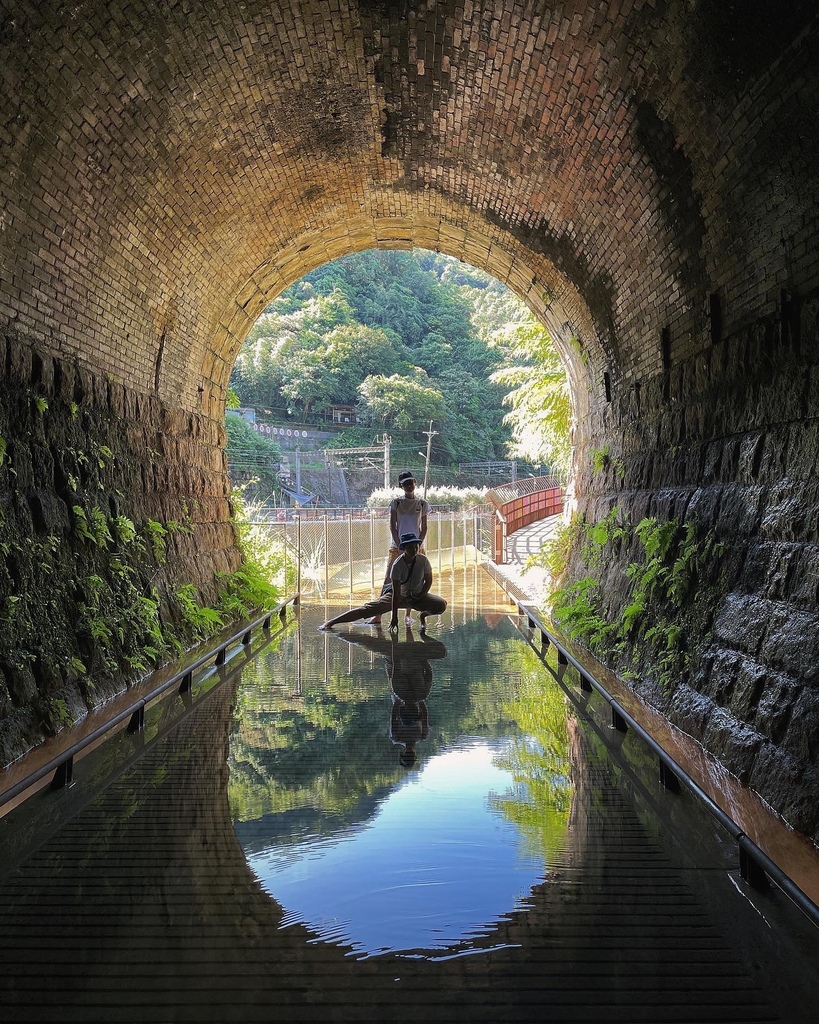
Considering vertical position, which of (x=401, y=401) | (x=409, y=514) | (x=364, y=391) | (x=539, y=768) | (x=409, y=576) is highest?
(x=364, y=391)

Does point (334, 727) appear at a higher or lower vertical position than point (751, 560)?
lower

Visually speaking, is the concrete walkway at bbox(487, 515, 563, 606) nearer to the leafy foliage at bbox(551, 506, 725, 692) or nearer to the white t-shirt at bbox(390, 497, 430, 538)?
the white t-shirt at bbox(390, 497, 430, 538)

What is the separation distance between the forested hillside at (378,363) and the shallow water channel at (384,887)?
4853 centimetres

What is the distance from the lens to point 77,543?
7.03 m

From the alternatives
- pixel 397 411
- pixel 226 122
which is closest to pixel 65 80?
pixel 226 122

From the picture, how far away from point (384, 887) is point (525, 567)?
11.5 m

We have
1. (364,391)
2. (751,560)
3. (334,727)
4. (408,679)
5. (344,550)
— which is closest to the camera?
(751,560)

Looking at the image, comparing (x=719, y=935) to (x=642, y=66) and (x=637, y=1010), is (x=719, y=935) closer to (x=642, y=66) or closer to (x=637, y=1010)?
→ (x=637, y=1010)

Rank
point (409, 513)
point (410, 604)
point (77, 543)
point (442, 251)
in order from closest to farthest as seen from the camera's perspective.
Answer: point (77, 543), point (409, 513), point (410, 604), point (442, 251)

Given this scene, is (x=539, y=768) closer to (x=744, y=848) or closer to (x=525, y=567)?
(x=744, y=848)

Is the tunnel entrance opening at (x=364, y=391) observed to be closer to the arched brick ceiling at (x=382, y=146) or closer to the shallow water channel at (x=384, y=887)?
the arched brick ceiling at (x=382, y=146)

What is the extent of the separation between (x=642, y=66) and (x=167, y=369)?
6.28 metres

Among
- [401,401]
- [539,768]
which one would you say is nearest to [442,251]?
[539,768]

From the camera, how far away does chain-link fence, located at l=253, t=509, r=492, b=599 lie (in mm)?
16119
